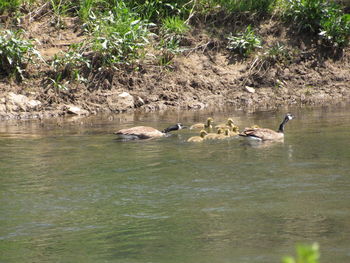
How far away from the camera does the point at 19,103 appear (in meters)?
17.0

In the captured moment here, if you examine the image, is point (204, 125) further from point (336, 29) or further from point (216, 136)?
point (336, 29)

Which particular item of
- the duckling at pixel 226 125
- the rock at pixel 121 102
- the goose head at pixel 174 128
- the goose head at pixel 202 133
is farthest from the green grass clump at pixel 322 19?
the goose head at pixel 202 133

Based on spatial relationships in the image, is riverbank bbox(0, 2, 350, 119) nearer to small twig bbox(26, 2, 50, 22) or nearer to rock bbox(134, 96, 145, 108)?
rock bbox(134, 96, 145, 108)

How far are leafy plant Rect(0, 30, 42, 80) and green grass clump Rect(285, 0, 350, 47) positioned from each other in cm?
717

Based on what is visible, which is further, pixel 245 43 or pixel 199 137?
pixel 245 43

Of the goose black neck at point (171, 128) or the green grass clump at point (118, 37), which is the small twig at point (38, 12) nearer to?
the green grass clump at point (118, 37)

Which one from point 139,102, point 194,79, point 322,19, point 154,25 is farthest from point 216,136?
point 322,19

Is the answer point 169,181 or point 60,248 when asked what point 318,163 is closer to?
point 169,181

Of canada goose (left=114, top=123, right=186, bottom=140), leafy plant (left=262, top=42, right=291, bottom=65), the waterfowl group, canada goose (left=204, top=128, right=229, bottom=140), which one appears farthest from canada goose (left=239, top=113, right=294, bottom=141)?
leafy plant (left=262, top=42, right=291, bottom=65)

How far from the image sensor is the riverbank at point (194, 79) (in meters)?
17.4

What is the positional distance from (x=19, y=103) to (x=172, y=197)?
8.96 metres

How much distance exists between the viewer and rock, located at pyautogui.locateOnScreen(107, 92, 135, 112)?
57.2ft

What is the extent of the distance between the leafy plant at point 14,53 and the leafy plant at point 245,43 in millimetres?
5169

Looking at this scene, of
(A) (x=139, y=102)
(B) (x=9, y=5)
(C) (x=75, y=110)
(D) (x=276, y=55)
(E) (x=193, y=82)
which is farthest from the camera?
(B) (x=9, y=5)
